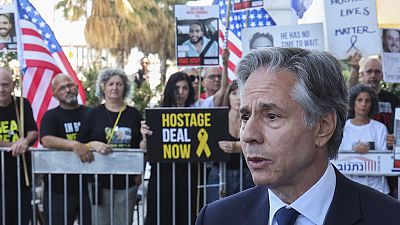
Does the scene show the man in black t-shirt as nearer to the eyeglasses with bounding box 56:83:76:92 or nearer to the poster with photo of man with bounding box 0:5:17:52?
the eyeglasses with bounding box 56:83:76:92

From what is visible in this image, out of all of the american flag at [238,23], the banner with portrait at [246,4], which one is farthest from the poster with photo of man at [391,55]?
the american flag at [238,23]

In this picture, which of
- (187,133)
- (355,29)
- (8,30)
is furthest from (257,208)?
(8,30)

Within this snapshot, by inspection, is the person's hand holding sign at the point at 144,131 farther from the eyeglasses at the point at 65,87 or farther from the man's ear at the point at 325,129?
the man's ear at the point at 325,129

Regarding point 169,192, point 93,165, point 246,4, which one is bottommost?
point 169,192

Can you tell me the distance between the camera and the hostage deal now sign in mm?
6031

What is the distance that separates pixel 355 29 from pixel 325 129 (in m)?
5.00

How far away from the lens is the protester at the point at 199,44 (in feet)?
24.1

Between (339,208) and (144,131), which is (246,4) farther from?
(339,208)

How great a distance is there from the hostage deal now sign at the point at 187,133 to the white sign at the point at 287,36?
1198 mm

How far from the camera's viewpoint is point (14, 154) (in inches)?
254

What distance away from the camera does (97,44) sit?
21766 millimetres

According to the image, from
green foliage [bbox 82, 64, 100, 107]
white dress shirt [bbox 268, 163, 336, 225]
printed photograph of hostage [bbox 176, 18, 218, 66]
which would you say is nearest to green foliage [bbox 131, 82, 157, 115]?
green foliage [bbox 82, 64, 100, 107]

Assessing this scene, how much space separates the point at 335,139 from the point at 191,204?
4.27 m

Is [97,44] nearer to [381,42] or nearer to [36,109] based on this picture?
[36,109]
